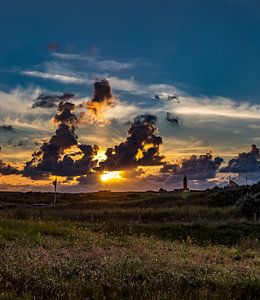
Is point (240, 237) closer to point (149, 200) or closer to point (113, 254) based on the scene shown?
point (113, 254)

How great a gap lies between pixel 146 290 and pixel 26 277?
2.86 m

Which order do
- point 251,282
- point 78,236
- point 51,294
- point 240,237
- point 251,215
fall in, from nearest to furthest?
1. point 51,294
2. point 251,282
3. point 78,236
4. point 240,237
5. point 251,215

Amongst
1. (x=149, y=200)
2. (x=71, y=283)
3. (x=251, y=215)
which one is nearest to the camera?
(x=71, y=283)

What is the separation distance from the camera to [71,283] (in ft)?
35.2

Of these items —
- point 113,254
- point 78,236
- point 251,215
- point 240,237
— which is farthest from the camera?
point 251,215

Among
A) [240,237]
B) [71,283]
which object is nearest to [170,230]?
[240,237]

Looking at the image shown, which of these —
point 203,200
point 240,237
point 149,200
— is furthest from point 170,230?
point 149,200

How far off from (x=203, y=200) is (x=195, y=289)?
53516mm

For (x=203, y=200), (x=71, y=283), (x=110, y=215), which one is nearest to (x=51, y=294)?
(x=71, y=283)

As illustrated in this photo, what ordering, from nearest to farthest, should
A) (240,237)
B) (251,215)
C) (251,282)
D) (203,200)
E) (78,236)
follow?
(251,282), (78,236), (240,237), (251,215), (203,200)

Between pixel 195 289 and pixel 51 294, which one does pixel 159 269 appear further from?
pixel 51 294

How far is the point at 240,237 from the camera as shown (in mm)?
31531

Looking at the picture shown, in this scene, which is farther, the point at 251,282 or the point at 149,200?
the point at 149,200

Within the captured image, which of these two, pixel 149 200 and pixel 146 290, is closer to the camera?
pixel 146 290
